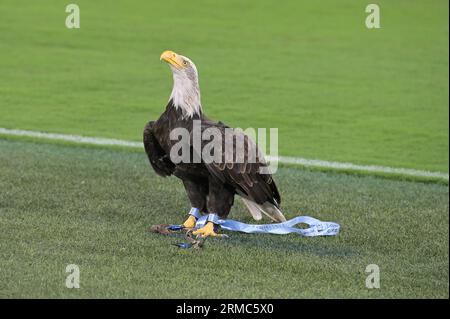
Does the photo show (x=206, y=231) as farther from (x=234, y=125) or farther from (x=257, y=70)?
(x=257, y=70)

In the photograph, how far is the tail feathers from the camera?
856 centimetres

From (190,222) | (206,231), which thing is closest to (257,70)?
(190,222)

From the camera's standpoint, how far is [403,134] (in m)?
14.5

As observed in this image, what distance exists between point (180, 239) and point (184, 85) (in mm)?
1174

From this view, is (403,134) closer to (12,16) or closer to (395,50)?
(395,50)

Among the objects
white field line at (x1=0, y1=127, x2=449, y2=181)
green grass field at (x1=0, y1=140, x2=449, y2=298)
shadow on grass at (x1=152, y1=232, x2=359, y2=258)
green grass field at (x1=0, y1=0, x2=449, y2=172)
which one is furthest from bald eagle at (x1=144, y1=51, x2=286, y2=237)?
green grass field at (x1=0, y1=0, x2=449, y2=172)

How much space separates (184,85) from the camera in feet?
27.0

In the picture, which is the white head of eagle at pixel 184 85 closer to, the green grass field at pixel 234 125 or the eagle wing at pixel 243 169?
the eagle wing at pixel 243 169

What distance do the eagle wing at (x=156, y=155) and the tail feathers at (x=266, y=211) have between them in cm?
68

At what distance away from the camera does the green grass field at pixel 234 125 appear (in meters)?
7.46

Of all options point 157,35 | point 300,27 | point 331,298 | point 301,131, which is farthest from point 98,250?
point 300,27

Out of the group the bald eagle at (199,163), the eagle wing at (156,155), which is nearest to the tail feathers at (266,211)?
the bald eagle at (199,163)

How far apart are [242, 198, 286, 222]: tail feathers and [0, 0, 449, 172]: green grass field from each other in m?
4.22

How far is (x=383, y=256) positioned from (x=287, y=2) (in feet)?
50.4
